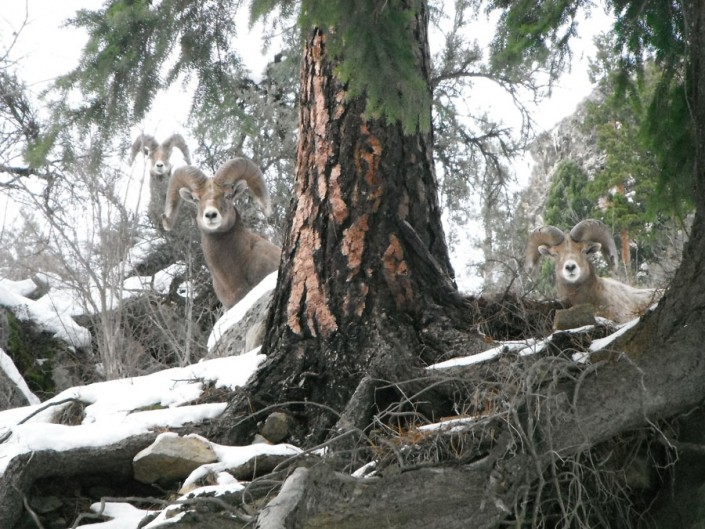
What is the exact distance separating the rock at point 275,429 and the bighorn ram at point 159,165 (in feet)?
38.4

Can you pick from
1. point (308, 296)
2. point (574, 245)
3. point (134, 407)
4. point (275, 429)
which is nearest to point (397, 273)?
point (308, 296)

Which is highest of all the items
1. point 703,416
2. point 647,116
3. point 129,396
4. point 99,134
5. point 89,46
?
point 89,46

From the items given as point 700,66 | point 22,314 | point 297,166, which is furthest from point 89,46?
point 22,314

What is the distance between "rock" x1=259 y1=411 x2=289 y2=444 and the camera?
472 cm

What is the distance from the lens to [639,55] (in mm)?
4934

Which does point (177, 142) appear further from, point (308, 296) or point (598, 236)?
point (308, 296)

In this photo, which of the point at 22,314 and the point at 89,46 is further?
the point at 22,314

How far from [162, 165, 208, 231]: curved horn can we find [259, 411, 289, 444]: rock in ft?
20.5

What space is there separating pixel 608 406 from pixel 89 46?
2.73 metres

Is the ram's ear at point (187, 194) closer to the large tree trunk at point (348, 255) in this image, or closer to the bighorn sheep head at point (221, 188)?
the bighorn sheep head at point (221, 188)

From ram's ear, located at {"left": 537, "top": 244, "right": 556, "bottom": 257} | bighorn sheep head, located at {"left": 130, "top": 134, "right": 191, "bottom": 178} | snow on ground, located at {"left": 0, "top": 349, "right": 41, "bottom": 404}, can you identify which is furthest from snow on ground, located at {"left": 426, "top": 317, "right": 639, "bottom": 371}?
bighorn sheep head, located at {"left": 130, "top": 134, "right": 191, "bottom": 178}

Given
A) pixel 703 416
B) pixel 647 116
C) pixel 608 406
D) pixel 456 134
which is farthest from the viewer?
pixel 456 134

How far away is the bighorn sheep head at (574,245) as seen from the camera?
30.5 ft

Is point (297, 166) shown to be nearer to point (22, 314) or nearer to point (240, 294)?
point (240, 294)
